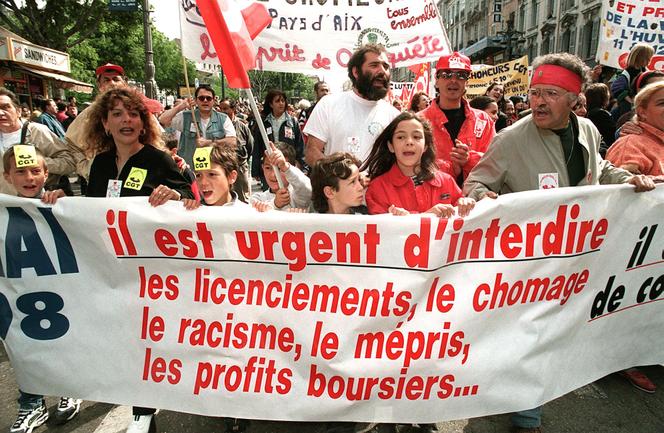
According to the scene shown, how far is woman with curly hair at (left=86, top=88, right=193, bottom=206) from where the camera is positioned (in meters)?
2.68

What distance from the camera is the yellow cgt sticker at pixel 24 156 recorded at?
8.54 ft

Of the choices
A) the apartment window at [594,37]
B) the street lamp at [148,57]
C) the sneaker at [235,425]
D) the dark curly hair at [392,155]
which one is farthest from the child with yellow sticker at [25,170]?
the apartment window at [594,37]

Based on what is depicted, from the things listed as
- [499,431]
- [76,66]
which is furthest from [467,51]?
[499,431]

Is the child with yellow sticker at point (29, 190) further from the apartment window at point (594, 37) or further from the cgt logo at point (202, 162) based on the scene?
the apartment window at point (594, 37)

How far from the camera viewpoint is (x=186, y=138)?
5.77 metres

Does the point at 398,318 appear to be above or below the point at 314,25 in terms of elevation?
below

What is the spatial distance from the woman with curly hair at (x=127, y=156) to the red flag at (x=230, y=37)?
701mm

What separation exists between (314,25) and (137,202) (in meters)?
2.59

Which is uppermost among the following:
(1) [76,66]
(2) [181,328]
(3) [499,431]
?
(1) [76,66]

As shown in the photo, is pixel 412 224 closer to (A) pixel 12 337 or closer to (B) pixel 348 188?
(B) pixel 348 188

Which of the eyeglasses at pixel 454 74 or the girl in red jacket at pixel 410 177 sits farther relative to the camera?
the eyeglasses at pixel 454 74

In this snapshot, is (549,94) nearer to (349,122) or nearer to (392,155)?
(392,155)

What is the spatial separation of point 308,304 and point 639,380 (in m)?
2.42

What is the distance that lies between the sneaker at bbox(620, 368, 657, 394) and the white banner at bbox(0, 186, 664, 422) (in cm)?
90
